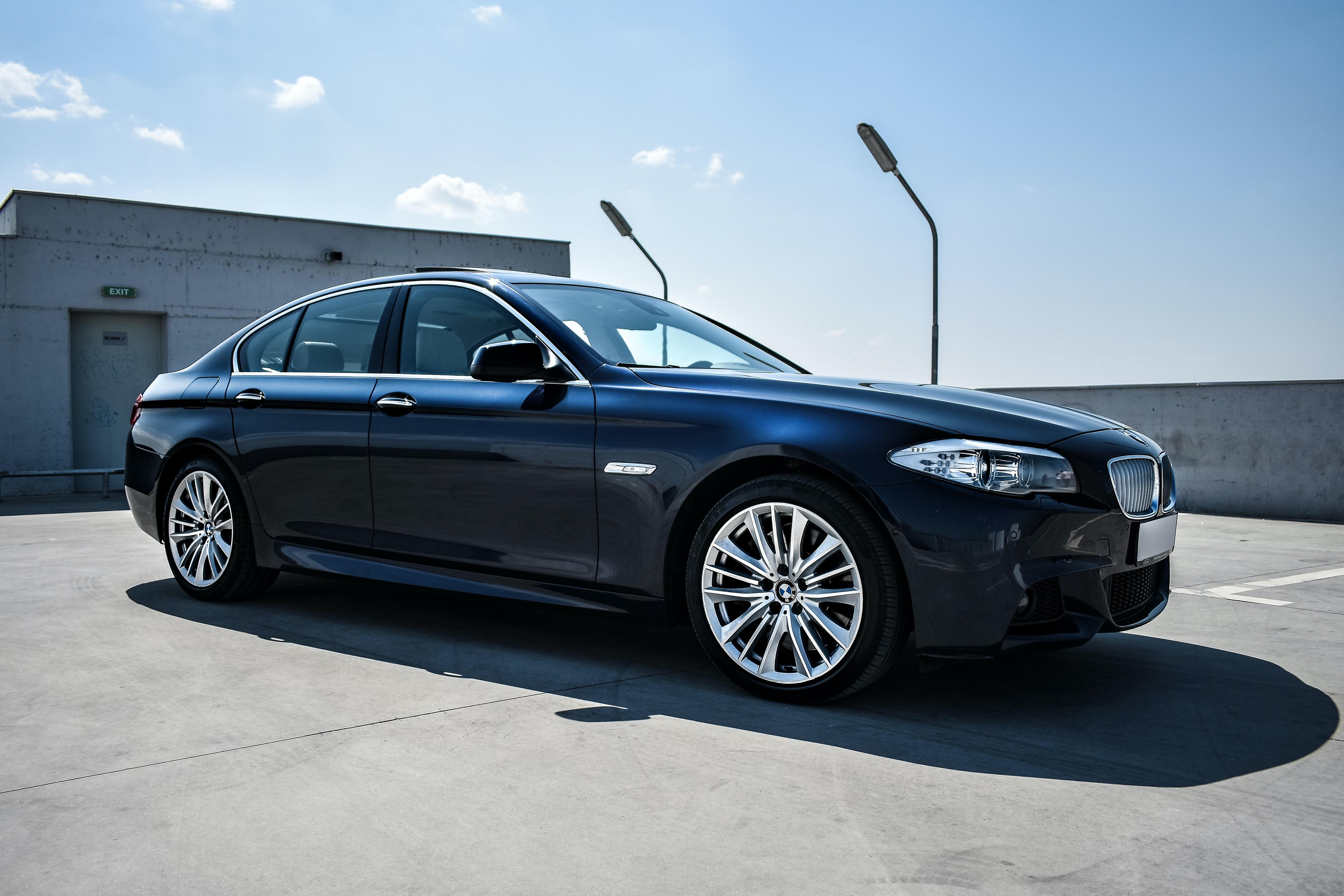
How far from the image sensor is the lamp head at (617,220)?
20078 mm

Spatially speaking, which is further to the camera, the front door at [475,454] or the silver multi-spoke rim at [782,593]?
the front door at [475,454]

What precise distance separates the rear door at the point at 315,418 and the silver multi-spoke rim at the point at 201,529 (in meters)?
0.33

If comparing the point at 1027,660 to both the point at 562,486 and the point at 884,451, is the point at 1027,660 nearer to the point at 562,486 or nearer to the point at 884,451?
the point at 884,451

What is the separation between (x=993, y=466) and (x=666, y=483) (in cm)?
112

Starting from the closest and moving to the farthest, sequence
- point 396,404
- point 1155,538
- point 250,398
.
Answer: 1. point 1155,538
2. point 396,404
3. point 250,398

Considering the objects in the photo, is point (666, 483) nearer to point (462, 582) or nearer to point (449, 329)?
point (462, 582)

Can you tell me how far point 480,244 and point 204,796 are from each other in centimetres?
1866

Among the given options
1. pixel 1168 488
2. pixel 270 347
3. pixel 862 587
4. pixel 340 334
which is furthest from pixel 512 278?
pixel 1168 488

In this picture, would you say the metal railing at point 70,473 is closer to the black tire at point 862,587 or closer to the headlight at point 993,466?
the black tire at point 862,587

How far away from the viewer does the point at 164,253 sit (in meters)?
17.5

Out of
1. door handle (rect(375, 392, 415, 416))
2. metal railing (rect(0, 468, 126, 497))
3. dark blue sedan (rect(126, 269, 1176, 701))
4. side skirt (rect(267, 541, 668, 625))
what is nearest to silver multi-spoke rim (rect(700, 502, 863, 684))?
dark blue sedan (rect(126, 269, 1176, 701))

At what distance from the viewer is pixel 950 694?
12.5 ft

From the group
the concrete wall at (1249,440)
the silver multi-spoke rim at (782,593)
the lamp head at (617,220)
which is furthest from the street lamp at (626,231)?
the silver multi-spoke rim at (782,593)

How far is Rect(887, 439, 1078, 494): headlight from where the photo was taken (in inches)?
133
